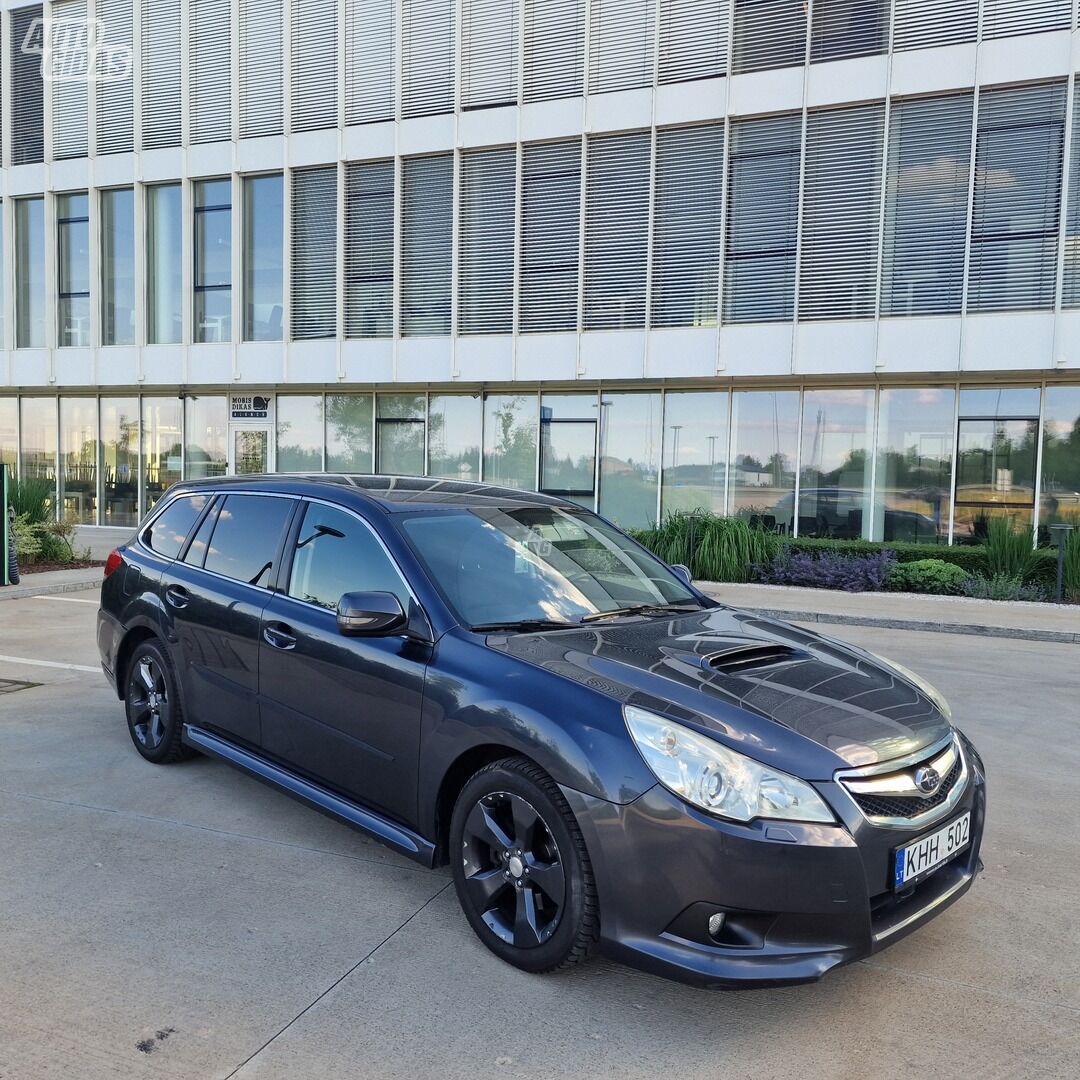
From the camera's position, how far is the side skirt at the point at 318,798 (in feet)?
Result: 12.1

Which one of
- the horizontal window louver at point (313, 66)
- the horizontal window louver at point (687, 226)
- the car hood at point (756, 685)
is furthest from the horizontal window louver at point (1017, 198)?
the car hood at point (756, 685)

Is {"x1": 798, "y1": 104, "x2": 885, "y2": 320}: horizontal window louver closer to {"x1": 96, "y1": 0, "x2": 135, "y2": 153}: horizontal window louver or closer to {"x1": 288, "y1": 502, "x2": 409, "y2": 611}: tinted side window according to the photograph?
{"x1": 288, "y1": 502, "x2": 409, "y2": 611}: tinted side window

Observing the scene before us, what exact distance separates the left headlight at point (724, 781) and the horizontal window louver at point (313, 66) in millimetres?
21292

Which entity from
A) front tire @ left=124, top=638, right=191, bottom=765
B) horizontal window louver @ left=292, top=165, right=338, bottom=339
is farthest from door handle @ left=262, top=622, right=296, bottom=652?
horizontal window louver @ left=292, top=165, right=338, bottom=339

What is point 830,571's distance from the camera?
15398mm

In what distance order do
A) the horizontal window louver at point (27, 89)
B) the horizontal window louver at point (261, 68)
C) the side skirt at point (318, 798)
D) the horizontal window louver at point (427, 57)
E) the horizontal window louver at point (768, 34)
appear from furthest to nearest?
1. the horizontal window louver at point (27, 89)
2. the horizontal window louver at point (261, 68)
3. the horizontal window louver at point (427, 57)
4. the horizontal window louver at point (768, 34)
5. the side skirt at point (318, 798)

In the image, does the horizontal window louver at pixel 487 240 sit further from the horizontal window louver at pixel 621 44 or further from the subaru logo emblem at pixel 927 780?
the subaru logo emblem at pixel 927 780

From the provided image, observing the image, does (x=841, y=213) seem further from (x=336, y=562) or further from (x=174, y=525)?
(x=336, y=562)

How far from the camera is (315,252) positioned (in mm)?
21562

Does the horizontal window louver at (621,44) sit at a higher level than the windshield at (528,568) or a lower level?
higher

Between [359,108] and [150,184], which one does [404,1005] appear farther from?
[150,184]

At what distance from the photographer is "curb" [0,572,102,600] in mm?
12906

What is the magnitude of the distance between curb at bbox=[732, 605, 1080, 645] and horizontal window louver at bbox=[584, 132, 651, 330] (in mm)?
8609

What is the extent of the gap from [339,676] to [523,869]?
1.22 meters
